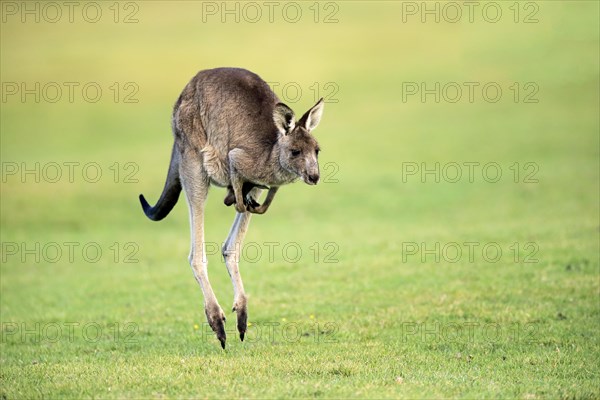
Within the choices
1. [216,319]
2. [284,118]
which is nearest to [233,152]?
[284,118]

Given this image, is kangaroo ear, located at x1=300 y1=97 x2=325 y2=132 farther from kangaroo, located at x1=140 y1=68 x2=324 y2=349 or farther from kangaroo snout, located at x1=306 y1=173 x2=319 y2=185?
kangaroo snout, located at x1=306 y1=173 x2=319 y2=185

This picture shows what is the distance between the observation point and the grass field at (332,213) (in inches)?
384

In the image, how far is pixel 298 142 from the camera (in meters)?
8.84

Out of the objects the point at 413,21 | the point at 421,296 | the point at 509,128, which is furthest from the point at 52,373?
the point at 413,21

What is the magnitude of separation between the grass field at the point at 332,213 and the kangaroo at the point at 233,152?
1222 mm

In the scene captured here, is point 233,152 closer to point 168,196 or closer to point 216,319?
point 168,196

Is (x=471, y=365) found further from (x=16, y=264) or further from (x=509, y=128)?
(x=509, y=128)

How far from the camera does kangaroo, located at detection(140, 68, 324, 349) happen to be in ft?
29.5

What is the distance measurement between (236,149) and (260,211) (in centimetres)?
72

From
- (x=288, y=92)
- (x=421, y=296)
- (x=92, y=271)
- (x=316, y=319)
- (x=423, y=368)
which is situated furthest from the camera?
(x=288, y=92)

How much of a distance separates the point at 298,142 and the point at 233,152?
91cm

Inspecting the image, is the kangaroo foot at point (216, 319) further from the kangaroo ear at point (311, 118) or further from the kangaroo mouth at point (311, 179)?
the kangaroo ear at point (311, 118)

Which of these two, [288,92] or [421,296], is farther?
[288,92]

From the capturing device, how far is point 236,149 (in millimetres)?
9453
